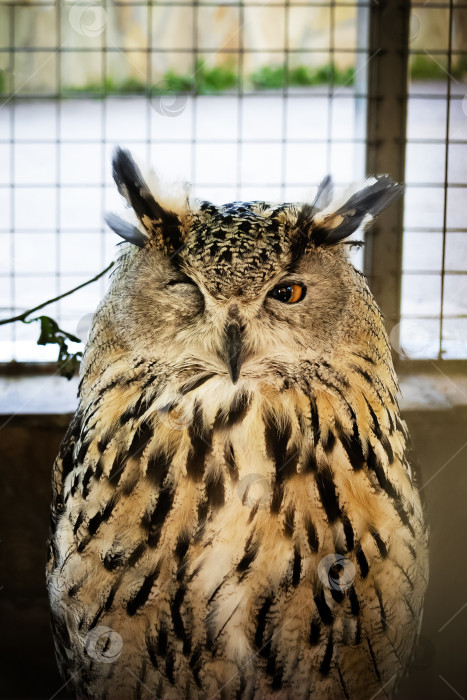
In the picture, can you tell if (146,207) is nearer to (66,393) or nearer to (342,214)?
(342,214)

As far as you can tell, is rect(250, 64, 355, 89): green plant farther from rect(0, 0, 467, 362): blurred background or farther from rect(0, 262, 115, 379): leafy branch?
rect(0, 262, 115, 379): leafy branch

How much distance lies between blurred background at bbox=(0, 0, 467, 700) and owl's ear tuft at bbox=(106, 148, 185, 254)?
5cm

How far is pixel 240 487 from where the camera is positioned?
1.01m

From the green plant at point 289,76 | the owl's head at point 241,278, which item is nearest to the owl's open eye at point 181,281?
the owl's head at point 241,278

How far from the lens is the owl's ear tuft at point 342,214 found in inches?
36.7

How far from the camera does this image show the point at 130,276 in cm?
99

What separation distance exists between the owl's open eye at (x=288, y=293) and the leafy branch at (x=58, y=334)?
312mm

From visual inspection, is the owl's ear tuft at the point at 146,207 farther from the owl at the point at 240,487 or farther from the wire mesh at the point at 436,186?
the wire mesh at the point at 436,186

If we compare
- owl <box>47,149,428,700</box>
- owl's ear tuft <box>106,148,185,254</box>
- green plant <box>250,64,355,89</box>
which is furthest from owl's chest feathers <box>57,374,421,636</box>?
green plant <box>250,64,355,89</box>

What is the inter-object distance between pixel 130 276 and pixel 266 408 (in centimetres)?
31

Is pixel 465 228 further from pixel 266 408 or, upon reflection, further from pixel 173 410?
pixel 173 410

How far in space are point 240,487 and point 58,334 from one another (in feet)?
1.43

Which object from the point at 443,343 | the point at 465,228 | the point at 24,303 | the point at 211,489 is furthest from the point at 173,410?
the point at 465,228

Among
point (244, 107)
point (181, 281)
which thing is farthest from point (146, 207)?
point (244, 107)
